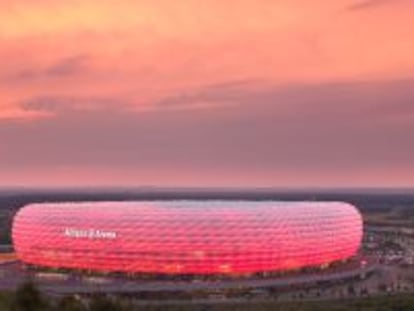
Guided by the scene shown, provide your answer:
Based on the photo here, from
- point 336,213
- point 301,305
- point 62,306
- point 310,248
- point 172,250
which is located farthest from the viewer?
point 336,213

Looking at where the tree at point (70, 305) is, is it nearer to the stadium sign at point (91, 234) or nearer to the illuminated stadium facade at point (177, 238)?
the illuminated stadium facade at point (177, 238)

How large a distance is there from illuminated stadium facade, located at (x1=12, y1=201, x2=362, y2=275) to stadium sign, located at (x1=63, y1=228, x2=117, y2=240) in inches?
2.6

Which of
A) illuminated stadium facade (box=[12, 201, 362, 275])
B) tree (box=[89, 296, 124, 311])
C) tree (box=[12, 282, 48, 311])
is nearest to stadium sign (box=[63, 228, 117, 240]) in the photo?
illuminated stadium facade (box=[12, 201, 362, 275])

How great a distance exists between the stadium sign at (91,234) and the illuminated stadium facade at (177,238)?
2.6 inches

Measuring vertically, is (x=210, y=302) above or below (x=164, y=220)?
below

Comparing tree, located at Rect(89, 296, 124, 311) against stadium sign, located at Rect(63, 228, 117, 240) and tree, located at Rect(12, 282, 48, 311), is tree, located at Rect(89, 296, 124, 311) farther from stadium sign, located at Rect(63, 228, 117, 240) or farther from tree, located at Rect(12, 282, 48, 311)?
stadium sign, located at Rect(63, 228, 117, 240)

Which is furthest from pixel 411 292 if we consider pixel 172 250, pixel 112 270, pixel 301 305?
pixel 112 270

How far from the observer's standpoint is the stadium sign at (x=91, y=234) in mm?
146125

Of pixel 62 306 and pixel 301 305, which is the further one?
pixel 301 305

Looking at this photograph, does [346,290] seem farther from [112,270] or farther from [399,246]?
[399,246]

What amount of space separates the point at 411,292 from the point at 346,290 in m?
9.53

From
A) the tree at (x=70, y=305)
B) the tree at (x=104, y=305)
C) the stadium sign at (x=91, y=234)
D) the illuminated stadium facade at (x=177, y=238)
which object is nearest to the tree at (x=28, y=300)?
the tree at (x=70, y=305)

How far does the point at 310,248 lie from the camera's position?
503 ft

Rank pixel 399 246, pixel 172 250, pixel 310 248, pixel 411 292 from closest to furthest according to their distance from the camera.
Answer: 1. pixel 411 292
2. pixel 172 250
3. pixel 310 248
4. pixel 399 246
